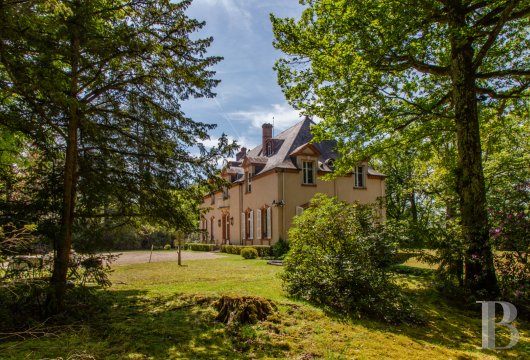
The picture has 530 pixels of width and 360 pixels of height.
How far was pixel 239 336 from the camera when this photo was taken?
5227mm

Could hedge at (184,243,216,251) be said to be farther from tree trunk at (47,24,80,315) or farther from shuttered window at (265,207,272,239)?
tree trunk at (47,24,80,315)

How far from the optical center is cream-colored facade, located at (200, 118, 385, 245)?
23234 millimetres

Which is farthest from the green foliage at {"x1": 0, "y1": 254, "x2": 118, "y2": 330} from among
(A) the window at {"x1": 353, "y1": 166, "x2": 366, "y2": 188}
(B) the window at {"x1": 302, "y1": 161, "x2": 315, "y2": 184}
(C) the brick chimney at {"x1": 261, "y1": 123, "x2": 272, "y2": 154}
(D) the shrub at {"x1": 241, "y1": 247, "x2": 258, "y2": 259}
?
(C) the brick chimney at {"x1": 261, "y1": 123, "x2": 272, "y2": 154}

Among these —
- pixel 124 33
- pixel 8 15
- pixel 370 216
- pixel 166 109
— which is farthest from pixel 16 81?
pixel 370 216

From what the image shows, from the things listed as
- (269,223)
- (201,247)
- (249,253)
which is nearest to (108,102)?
(249,253)

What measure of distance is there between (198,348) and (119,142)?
415cm

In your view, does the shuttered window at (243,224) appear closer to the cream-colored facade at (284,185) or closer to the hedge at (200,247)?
the cream-colored facade at (284,185)

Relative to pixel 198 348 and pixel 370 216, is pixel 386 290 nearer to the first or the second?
pixel 370 216

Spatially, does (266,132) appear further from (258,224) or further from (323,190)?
(258,224)

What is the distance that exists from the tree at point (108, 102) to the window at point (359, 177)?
19915 mm

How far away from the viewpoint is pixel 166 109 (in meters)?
7.18
